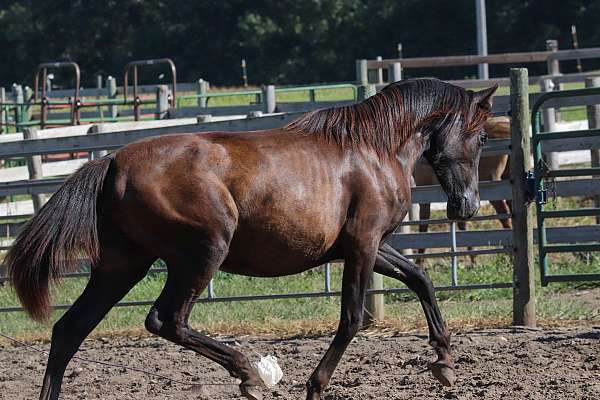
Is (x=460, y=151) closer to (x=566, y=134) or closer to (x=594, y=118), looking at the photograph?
(x=566, y=134)

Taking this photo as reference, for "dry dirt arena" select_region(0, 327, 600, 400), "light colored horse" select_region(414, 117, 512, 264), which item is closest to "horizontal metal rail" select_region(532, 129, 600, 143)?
"dry dirt arena" select_region(0, 327, 600, 400)

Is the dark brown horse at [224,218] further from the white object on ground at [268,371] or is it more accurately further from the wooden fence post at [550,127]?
the wooden fence post at [550,127]

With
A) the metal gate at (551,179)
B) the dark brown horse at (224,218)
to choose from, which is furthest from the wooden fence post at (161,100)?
the dark brown horse at (224,218)

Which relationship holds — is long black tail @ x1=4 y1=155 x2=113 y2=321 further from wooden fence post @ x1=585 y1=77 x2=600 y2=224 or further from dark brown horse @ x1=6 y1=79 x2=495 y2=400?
wooden fence post @ x1=585 y1=77 x2=600 y2=224

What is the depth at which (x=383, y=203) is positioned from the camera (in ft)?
19.3

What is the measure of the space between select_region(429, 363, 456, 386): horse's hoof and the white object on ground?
969mm

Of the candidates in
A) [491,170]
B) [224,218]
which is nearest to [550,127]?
[491,170]

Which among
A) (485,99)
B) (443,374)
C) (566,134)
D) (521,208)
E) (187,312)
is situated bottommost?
(443,374)

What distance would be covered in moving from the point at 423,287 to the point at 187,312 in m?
1.54

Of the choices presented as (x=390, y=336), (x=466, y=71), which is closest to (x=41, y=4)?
→ (x=466, y=71)

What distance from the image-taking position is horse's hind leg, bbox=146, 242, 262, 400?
5.47m

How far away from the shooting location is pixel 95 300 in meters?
5.75

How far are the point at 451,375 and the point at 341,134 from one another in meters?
1.49

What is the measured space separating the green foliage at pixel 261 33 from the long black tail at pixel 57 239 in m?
36.5
